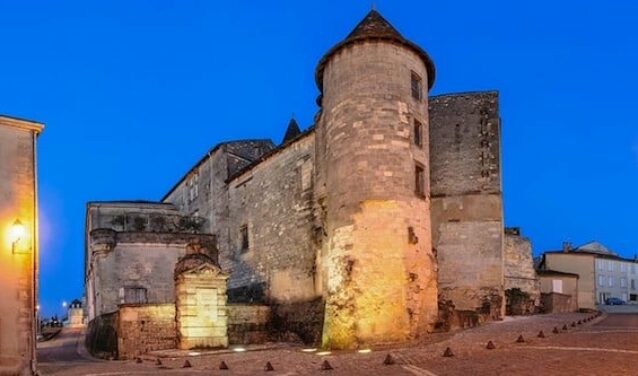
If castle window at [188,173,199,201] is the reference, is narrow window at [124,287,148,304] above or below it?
below

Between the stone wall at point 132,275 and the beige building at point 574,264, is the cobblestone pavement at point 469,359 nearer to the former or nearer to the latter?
the stone wall at point 132,275

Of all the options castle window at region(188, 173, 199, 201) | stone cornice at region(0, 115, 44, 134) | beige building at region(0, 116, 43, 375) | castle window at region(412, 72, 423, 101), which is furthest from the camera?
castle window at region(188, 173, 199, 201)

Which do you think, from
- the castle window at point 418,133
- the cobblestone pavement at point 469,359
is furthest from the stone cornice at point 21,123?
the castle window at point 418,133

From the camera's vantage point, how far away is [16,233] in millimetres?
14258

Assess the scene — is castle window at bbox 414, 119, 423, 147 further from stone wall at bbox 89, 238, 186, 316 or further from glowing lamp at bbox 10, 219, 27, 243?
stone wall at bbox 89, 238, 186, 316

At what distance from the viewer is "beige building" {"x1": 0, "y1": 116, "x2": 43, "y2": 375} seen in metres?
14.2

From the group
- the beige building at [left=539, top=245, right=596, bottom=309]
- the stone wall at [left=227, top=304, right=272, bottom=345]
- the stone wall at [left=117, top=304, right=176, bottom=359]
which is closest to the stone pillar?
the stone wall at [left=117, top=304, right=176, bottom=359]

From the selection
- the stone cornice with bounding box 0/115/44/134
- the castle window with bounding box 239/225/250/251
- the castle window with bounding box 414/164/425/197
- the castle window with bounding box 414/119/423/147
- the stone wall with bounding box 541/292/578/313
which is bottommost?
the stone wall with bounding box 541/292/578/313

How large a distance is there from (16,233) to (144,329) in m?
6.88

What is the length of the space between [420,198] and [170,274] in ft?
46.8

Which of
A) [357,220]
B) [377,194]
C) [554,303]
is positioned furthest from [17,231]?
[554,303]

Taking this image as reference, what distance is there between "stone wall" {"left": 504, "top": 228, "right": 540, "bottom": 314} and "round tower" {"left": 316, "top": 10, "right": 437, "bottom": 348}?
43.6 ft

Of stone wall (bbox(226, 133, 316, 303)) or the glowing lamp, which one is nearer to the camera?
the glowing lamp

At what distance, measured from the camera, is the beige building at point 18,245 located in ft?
46.5
